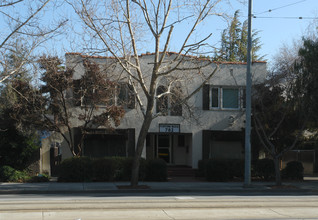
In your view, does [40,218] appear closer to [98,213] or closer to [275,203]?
[98,213]

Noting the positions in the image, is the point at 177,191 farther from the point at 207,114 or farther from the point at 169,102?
the point at 207,114

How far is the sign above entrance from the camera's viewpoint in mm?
25203

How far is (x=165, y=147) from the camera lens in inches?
1090

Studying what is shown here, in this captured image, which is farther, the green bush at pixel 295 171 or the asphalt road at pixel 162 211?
the green bush at pixel 295 171

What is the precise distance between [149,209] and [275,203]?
404 centimetres

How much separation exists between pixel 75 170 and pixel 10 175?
3.05 m

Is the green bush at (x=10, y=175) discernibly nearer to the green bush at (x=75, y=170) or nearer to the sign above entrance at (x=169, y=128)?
the green bush at (x=75, y=170)

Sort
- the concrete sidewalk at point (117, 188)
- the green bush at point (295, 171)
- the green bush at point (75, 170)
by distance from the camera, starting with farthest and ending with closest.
→ the green bush at point (295, 171) → the green bush at point (75, 170) → the concrete sidewalk at point (117, 188)

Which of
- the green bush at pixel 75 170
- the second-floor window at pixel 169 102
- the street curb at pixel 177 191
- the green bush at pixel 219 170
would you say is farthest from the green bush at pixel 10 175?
the green bush at pixel 219 170

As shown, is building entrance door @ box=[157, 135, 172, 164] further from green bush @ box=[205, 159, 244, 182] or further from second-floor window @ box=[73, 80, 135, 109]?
second-floor window @ box=[73, 80, 135, 109]

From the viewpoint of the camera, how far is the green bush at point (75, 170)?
21.0 metres

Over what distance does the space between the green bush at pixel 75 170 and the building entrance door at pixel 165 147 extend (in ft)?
23.7

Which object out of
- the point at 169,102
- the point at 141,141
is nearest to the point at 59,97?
the point at 141,141

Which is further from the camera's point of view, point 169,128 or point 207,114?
point 207,114
